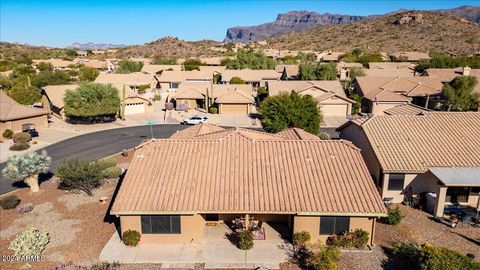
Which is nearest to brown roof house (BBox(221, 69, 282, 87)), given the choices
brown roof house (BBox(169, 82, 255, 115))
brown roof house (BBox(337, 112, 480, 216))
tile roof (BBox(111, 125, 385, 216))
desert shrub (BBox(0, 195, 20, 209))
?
brown roof house (BBox(169, 82, 255, 115))

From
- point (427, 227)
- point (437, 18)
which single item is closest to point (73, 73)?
point (427, 227)

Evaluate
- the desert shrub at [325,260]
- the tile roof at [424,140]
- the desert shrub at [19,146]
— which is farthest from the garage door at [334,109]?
the desert shrub at [19,146]

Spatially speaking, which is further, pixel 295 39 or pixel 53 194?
pixel 295 39

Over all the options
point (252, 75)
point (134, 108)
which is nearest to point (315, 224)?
point (134, 108)

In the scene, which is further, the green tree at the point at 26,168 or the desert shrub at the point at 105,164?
the desert shrub at the point at 105,164

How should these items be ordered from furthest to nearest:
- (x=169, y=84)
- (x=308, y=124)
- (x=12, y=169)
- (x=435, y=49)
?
(x=435, y=49), (x=169, y=84), (x=308, y=124), (x=12, y=169)

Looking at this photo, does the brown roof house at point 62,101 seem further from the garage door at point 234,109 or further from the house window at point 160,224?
the house window at point 160,224

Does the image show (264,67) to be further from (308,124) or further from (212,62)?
(308,124)

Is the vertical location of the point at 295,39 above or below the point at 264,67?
above
